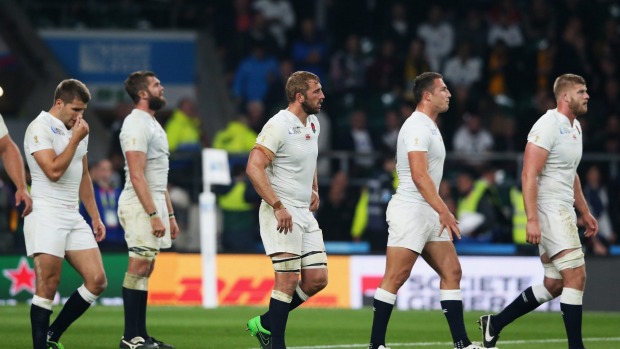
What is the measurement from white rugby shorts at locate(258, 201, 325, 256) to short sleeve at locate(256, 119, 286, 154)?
482 mm

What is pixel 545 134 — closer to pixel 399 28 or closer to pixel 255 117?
pixel 255 117

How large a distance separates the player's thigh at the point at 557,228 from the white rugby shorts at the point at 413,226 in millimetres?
989

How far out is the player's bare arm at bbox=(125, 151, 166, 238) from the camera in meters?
12.5

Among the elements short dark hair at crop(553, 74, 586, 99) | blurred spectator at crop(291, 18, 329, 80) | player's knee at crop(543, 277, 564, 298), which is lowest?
player's knee at crop(543, 277, 564, 298)

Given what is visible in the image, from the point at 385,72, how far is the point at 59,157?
558 inches

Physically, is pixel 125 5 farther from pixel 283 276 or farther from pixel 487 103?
pixel 283 276

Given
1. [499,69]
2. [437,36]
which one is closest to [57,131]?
[499,69]

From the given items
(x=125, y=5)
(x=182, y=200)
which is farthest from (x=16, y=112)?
(x=182, y=200)

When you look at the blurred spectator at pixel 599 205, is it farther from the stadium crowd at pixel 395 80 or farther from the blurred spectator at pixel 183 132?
the blurred spectator at pixel 183 132

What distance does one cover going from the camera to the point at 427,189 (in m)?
11.1

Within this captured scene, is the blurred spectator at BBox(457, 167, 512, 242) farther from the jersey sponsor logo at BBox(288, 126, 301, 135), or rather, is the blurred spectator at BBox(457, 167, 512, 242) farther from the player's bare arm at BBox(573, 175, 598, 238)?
→ the jersey sponsor logo at BBox(288, 126, 301, 135)

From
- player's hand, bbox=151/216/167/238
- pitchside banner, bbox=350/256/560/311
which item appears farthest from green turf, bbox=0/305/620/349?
player's hand, bbox=151/216/167/238

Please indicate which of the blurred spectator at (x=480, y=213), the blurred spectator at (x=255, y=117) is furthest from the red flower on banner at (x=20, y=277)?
the blurred spectator at (x=480, y=213)

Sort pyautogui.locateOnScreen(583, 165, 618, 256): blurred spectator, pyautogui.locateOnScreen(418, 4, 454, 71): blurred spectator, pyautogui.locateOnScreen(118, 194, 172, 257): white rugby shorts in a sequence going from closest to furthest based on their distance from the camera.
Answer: pyautogui.locateOnScreen(118, 194, 172, 257): white rugby shorts → pyautogui.locateOnScreen(583, 165, 618, 256): blurred spectator → pyautogui.locateOnScreen(418, 4, 454, 71): blurred spectator
